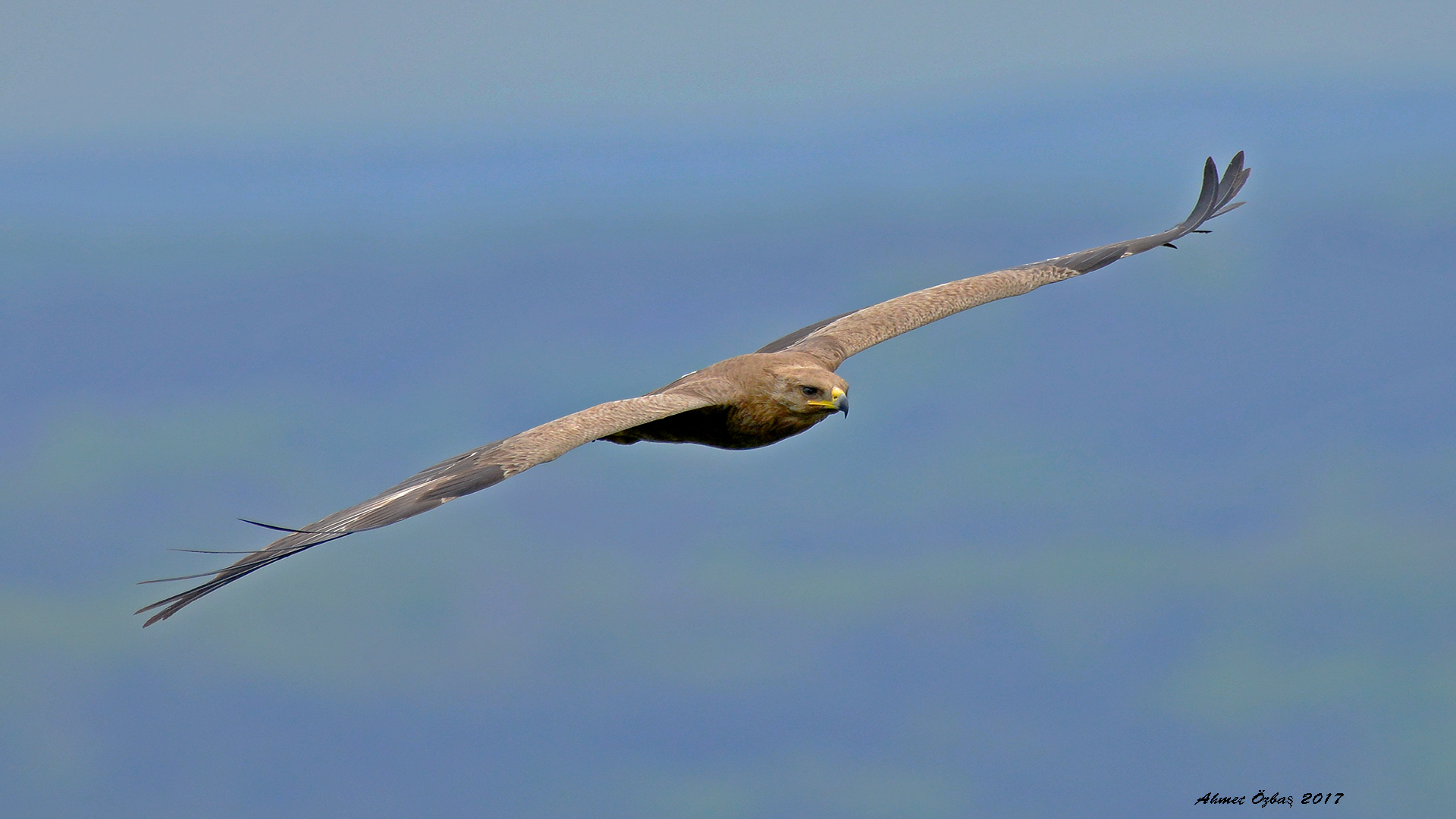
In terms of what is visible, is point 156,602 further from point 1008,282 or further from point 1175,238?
point 1175,238

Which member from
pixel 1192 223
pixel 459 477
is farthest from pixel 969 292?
pixel 459 477

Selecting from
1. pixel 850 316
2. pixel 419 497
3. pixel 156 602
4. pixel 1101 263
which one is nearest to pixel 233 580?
pixel 156 602

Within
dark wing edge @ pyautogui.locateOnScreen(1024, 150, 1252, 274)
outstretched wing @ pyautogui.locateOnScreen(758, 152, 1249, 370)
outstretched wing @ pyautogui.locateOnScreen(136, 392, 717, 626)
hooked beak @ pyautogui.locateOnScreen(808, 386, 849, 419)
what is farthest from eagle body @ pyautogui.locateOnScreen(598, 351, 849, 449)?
dark wing edge @ pyautogui.locateOnScreen(1024, 150, 1252, 274)

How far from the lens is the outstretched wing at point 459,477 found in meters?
9.79

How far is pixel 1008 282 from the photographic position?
1525 centimetres

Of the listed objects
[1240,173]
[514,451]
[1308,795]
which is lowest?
[1308,795]

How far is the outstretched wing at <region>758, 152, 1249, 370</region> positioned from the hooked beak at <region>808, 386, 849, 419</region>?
154cm

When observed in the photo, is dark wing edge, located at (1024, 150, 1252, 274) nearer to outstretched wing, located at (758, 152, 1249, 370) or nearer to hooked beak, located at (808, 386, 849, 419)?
outstretched wing, located at (758, 152, 1249, 370)

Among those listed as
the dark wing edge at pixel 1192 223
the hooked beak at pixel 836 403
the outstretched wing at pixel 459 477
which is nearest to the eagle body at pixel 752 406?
the hooked beak at pixel 836 403

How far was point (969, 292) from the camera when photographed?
15.1 meters

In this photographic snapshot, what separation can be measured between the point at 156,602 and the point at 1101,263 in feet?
34.0

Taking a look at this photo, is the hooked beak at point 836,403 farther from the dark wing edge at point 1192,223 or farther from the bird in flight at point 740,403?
the dark wing edge at point 1192,223

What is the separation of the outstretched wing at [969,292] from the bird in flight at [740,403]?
0.04ft

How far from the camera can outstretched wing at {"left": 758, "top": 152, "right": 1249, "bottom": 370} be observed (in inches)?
574
